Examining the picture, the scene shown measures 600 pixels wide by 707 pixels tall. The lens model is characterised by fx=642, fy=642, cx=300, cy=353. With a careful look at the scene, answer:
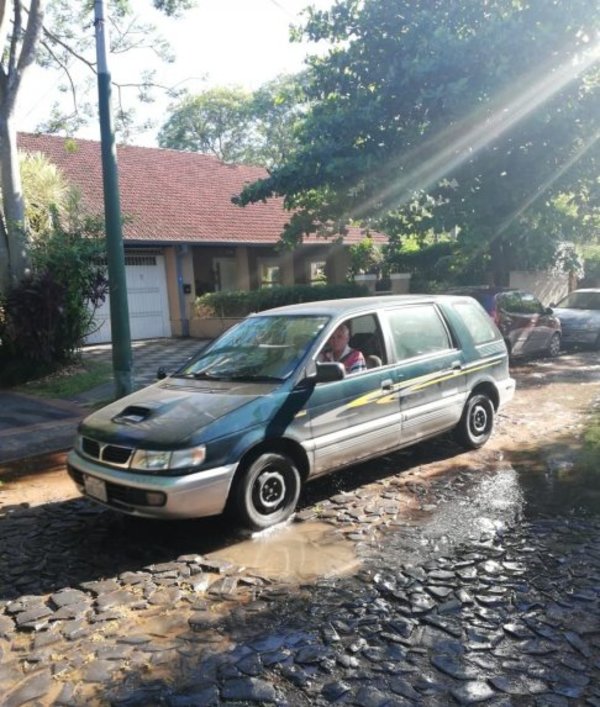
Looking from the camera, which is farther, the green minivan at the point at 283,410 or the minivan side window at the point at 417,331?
the minivan side window at the point at 417,331

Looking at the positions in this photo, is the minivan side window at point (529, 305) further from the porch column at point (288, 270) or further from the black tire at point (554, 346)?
the porch column at point (288, 270)

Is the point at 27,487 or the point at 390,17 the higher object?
the point at 390,17

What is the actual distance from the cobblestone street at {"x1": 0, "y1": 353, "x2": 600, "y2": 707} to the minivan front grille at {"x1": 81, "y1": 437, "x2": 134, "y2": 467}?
637 millimetres

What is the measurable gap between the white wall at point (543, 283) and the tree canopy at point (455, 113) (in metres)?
6.73

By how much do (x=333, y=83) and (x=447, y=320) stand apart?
8.65 meters

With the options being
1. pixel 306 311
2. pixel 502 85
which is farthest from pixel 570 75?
pixel 306 311

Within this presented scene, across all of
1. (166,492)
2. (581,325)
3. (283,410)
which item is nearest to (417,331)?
(283,410)

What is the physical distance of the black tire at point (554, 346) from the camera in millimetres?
13839

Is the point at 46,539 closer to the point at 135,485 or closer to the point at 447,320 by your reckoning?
the point at 135,485

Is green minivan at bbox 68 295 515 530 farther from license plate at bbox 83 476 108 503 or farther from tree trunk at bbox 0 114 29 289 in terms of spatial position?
tree trunk at bbox 0 114 29 289

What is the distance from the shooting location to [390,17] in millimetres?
12422

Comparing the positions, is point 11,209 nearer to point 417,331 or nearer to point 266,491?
point 417,331

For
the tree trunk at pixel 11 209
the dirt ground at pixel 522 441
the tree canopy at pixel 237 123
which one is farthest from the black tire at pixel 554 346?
the tree canopy at pixel 237 123


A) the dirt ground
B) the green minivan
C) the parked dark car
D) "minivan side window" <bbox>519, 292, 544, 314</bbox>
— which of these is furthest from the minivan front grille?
"minivan side window" <bbox>519, 292, 544, 314</bbox>
